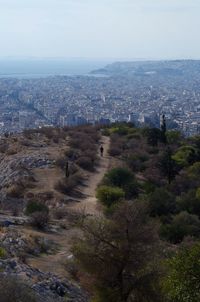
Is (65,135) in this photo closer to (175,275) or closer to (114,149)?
(114,149)

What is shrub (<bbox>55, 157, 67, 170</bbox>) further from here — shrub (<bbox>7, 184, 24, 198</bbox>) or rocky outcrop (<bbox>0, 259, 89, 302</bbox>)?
rocky outcrop (<bbox>0, 259, 89, 302</bbox>)

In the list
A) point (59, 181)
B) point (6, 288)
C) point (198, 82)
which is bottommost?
point (198, 82)

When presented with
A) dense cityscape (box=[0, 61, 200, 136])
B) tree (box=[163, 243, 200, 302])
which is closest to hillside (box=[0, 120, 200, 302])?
tree (box=[163, 243, 200, 302])

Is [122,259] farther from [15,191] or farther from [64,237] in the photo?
[15,191]

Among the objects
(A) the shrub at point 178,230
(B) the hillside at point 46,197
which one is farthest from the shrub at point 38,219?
(A) the shrub at point 178,230

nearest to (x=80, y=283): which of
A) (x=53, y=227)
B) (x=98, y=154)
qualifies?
(x=53, y=227)

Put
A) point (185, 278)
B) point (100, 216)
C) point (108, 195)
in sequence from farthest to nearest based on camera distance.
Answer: point (108, 195) → point (100, 216) → point (185, 278)

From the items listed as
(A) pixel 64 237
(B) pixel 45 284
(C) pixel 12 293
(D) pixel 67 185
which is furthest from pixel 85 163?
(C) pixel 12 293
